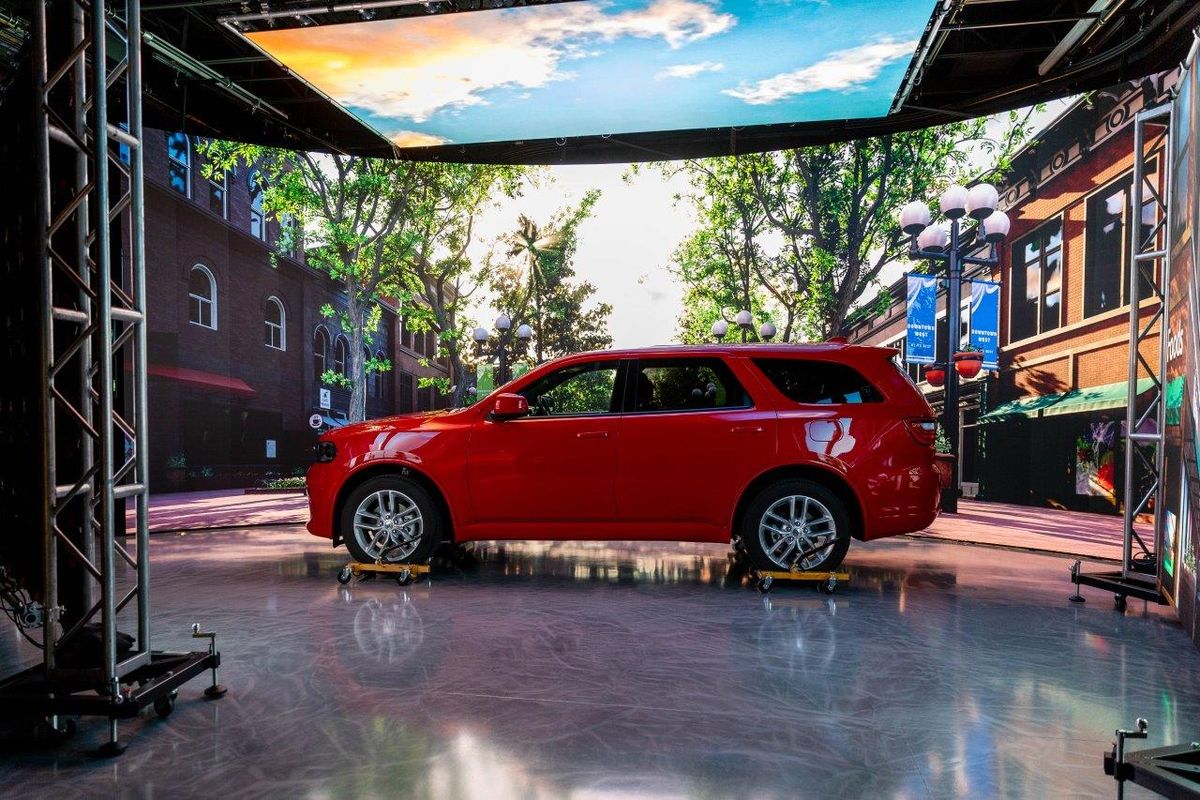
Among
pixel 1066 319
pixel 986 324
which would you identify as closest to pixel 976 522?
pixel 1066 319

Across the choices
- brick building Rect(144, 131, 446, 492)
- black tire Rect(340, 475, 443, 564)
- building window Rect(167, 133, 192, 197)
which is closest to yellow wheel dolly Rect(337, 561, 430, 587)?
black tire Rect(340, 475, 443, 564)

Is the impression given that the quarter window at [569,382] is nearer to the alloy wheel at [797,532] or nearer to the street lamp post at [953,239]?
the alloy wheel at [797,532]


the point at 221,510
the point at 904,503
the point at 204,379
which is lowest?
the point at 221,510

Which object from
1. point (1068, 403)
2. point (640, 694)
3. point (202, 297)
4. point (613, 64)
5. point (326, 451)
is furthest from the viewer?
point (202, 297)

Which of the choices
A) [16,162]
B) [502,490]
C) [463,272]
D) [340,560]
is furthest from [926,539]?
[463,272]

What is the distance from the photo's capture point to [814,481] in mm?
5102

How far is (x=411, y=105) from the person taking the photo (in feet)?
27.4

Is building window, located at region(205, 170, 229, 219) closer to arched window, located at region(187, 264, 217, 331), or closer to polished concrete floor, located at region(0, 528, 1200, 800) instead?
arched window, located at region(187, 264, 217, 331)

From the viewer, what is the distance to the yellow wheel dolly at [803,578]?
4.96 meters

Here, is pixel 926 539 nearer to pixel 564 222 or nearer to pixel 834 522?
pixel 834 522

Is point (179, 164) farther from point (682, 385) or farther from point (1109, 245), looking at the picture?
point (1109, 245)

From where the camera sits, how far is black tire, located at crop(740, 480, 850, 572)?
16.5 ft

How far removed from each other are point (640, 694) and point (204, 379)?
16591 millimetres

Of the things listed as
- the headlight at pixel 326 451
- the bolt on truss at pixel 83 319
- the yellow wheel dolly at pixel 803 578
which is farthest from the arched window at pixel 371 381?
the bolt on truss at pixel 83 319
